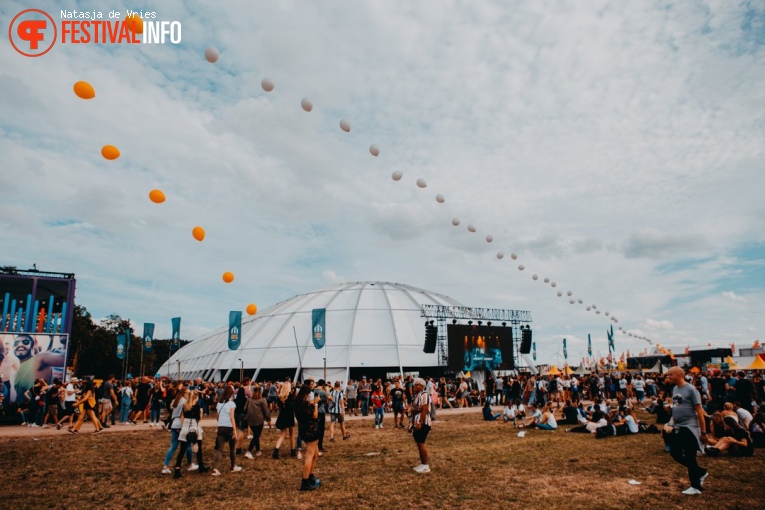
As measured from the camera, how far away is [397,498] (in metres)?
6.91

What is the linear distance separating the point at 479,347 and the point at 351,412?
13.0m

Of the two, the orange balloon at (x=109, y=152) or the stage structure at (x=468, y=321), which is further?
the stage structure at (x=468, y=321)

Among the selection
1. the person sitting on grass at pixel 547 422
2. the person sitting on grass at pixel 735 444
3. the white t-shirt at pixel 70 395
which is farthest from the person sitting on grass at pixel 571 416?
the white t-shirt at pixel 70 395

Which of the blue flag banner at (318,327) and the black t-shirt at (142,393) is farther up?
the blue flag banner at (318,327)

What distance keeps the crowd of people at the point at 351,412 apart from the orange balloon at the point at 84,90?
6248 mm

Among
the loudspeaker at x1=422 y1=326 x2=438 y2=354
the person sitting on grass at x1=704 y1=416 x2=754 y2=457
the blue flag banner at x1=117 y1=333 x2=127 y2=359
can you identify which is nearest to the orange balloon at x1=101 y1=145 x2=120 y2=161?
the person sitting on grass at x1=704 y1=416 x2=754 y2=457

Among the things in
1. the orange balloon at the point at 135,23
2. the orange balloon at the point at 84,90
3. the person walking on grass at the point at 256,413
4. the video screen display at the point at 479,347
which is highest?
the orange balloon at the point at 135,23

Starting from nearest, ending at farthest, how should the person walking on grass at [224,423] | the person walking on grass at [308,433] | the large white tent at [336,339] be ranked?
the person walking on grass at [308,433], the person walking on grass at [224,423], the large white tent at [336,339]

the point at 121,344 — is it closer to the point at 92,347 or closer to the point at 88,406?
the point at 88,406

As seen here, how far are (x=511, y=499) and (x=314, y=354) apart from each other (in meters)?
26.9

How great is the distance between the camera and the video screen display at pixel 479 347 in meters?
31.3

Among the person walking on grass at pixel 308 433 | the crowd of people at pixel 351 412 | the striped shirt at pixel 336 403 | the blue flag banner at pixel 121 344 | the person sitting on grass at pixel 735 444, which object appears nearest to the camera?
the person walking on grass at pixel 308 433

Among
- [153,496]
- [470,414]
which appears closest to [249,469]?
→ [153,496]

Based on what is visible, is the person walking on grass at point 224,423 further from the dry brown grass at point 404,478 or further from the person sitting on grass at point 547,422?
the person sitting on grass at point 547,422
